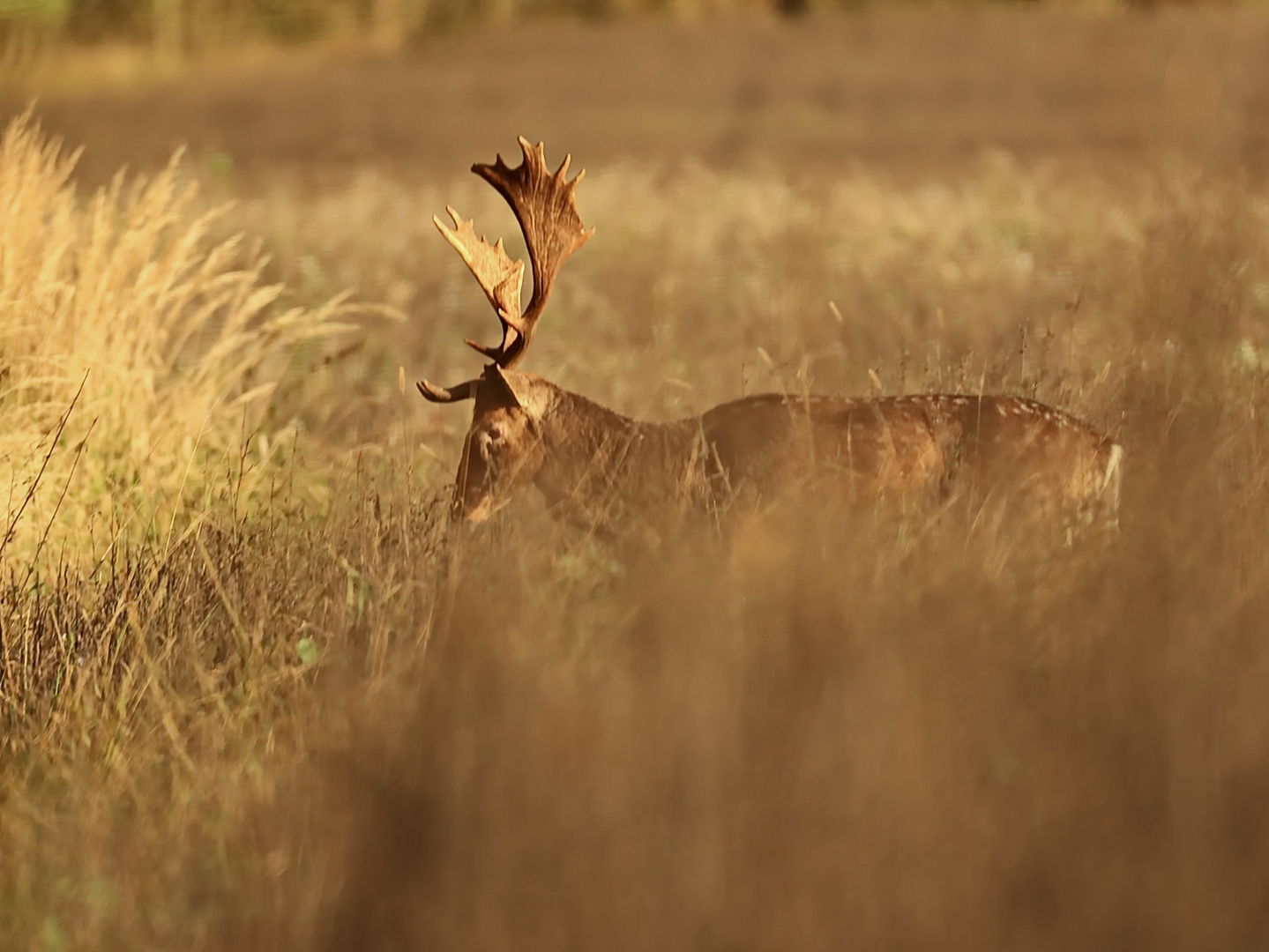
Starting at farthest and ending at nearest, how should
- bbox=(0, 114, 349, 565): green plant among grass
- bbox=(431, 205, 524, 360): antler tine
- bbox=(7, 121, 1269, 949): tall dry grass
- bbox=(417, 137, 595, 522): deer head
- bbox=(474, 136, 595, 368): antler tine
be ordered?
bbox=(0, 114, 349, 565): green plant among grass → bbox=(474, 136, 595, 368): antler tine → bbox=(431, 205, 524, 360): antler tine → bbox=(417, 137, 595, 522): deer head → bbox=(7, 121, 1269, 949): tall dry grass

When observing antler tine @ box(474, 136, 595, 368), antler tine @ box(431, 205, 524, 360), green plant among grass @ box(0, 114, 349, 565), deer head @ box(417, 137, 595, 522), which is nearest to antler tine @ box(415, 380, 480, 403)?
deer head @ box(417, 137, 595, 522)

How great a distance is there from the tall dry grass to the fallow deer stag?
0.18m

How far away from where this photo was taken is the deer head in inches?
191

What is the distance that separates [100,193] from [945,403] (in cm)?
352

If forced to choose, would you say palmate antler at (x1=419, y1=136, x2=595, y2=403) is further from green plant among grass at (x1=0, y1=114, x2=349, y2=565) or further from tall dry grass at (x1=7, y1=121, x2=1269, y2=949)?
green plant among grass at (x1=0, y1=114, x2=349, y2=565)

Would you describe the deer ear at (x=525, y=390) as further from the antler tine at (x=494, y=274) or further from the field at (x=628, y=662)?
the field at (x=628, y=662)

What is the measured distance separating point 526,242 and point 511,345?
35cm

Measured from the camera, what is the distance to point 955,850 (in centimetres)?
263

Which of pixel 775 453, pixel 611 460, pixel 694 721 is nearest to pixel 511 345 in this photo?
pixel 611 460

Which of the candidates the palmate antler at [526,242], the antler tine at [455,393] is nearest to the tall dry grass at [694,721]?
the antler tine at [455,393]

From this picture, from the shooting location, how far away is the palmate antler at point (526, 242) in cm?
498

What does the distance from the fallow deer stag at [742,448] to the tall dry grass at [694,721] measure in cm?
18

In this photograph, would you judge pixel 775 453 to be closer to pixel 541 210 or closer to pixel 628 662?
pixel 541 210

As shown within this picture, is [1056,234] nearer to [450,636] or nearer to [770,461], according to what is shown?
[770,461]
